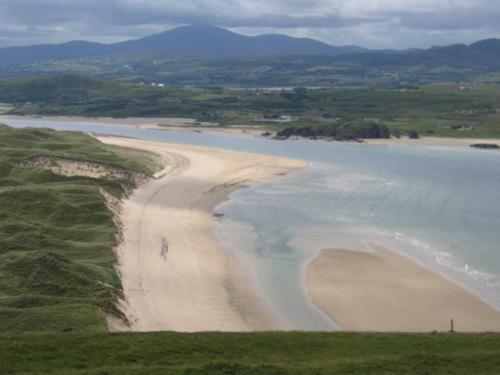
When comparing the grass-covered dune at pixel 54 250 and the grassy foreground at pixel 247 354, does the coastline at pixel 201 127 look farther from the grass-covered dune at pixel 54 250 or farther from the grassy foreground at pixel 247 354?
the grassy foreground at pixel 247 354

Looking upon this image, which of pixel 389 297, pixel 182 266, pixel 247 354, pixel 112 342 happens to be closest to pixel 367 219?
pixel 389 297

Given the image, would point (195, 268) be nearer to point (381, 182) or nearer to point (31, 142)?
point (381, 182)

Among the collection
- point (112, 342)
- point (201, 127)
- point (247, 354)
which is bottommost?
point (201, 127)

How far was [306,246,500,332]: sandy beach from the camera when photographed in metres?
36.8

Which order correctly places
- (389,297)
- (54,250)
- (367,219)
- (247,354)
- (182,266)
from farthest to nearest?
(367,219)
(182,266)
(54,250)
(389,297)
(247,354)

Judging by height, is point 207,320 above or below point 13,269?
below

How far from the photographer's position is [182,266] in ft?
153

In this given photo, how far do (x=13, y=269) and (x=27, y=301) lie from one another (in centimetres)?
482

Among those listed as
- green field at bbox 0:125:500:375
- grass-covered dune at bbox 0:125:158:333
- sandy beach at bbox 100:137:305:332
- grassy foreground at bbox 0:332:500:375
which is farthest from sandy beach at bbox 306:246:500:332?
grass-covered dune at bbox 0:125:158:333

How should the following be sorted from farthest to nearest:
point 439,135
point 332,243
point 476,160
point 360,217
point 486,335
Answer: point 439,135
point 476,160
point 360,217
point 332,243
point 486,335

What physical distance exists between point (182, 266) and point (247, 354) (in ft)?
65.9

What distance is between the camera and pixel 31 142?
3634 inches

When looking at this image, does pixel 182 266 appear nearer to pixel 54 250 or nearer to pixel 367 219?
pixel 54 250

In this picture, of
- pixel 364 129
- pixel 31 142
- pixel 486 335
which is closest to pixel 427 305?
pixel 486 335
